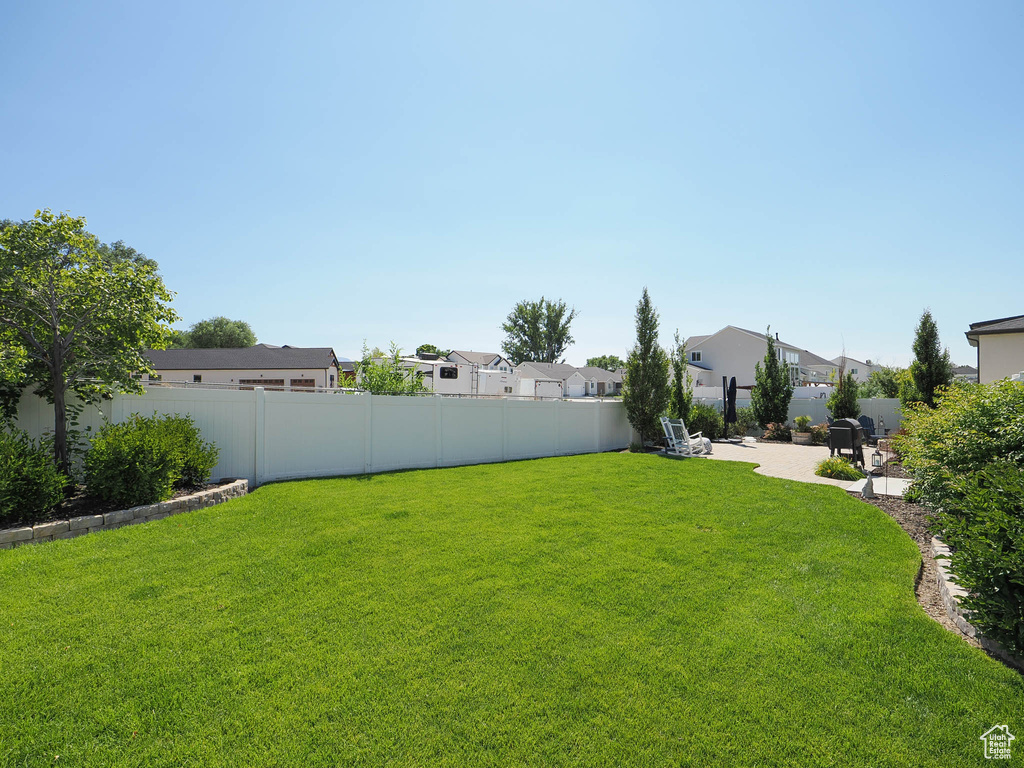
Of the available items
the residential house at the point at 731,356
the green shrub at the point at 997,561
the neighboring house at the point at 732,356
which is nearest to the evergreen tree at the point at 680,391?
the green shrub at the point at 997,561

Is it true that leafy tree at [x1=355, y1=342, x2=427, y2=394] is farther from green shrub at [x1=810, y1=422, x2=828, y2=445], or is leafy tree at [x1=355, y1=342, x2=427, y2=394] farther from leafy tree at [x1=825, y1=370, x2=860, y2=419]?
leafy tree at [x1=825, y1=370, x2=860, y2=419]

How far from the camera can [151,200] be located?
12.5 meters

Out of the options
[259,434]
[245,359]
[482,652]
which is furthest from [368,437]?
[245,359]

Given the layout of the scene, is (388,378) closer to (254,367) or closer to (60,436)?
(60,436)

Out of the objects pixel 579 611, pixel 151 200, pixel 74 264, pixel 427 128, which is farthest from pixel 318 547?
pixel 151 200

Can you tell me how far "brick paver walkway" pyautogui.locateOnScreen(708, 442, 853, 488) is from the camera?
966 cm

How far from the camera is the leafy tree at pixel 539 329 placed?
61406 millimetres

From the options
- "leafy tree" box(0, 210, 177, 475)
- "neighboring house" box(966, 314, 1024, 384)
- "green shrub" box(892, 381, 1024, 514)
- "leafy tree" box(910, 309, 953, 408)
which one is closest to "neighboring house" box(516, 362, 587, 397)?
"leafy tree" box(910, 309, 953, 408)

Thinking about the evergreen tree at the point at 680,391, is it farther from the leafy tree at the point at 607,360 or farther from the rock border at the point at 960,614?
the leafy tree at the point at 607,360

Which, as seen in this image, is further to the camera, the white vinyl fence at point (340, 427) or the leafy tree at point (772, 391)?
the leafy tree at point (772, 391)

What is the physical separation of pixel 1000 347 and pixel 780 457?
247 inches

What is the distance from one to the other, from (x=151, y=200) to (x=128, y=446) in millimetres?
10366

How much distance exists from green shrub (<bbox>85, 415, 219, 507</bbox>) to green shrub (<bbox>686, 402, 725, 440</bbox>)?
15.7m

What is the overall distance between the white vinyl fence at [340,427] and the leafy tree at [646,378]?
2.76m
